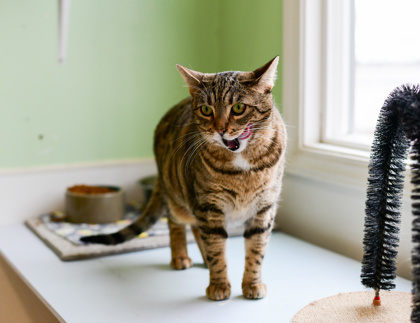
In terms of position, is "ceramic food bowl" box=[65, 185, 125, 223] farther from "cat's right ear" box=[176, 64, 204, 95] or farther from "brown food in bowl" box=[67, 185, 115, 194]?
"cat's right ear" box=[176, 64, 204, 95]

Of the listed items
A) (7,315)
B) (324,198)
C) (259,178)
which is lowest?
(7,315)

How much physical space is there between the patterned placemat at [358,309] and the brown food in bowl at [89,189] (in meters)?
0.96

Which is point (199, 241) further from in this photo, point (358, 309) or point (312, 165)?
point (358, 309)

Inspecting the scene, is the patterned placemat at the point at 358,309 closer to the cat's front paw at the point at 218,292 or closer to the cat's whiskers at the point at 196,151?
the cat's front paw at the point at 218,292

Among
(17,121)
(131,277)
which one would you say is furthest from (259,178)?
(17,121)

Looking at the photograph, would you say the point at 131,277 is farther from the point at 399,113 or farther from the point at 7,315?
the point at 399,113

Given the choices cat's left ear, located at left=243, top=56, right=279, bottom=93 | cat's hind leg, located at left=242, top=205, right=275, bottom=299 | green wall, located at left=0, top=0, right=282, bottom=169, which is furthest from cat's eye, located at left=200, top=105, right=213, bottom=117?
green wall, located at left=0, top=0, right=282, bottom=169

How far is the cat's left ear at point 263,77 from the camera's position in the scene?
3.76 feet

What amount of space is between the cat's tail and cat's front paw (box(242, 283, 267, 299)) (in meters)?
0.43

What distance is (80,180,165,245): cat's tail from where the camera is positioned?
5.01 ft

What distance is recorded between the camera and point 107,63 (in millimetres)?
Answer: 1965

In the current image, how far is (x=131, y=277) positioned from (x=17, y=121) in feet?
2.50

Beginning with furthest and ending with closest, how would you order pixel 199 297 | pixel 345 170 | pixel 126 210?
pixel 126 210 < pixel 345 170 < pixel 199 297

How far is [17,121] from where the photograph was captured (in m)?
1.86
